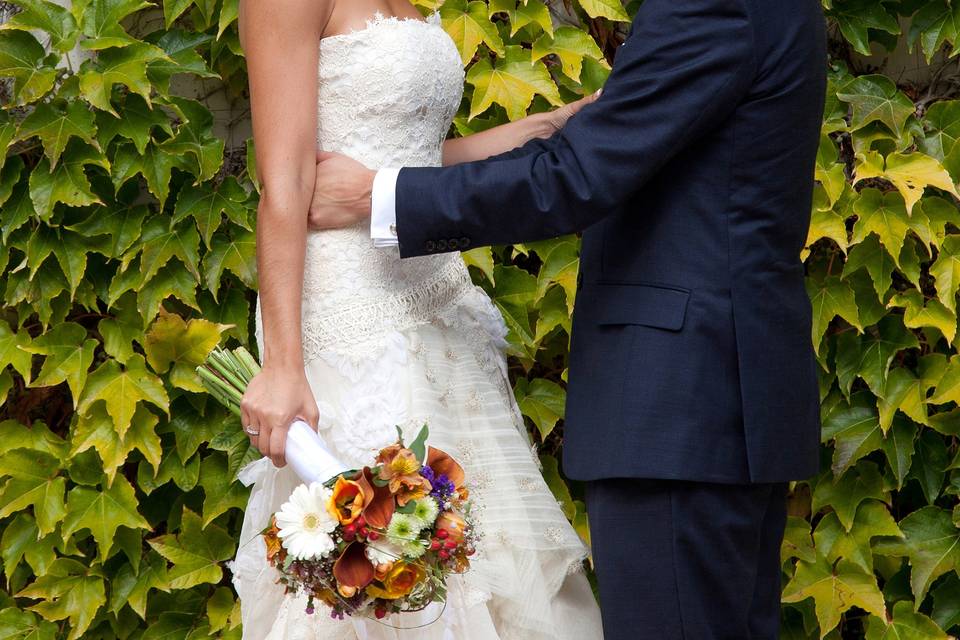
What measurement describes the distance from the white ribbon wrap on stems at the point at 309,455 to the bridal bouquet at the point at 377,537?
8cm

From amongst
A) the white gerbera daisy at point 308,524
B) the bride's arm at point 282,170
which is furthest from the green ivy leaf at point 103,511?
the white gerbera daisy at point 308,524

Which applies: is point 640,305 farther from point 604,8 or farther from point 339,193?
point 604,8

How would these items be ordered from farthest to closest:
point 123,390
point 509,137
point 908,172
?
point 123,390 → point 908,172 → point 509,137

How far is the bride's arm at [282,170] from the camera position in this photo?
1.64 metres

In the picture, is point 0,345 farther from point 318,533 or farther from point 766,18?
point 766,18

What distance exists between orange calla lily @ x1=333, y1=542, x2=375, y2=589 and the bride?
0.86 ft

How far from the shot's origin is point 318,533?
138 cm

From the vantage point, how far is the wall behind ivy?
2.40m

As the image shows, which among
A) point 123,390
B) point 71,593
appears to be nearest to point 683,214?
point 123,390

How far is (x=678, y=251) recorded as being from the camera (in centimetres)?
160

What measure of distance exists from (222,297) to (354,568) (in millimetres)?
1318

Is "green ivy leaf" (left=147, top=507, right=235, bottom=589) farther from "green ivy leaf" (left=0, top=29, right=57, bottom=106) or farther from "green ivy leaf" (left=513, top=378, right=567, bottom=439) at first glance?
"green ivy leaf" (left=0, top=29, right=57, bottom=106)

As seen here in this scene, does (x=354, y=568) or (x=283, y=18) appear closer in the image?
(x=354, y=568)

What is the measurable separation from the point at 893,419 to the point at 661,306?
3.74 ft
